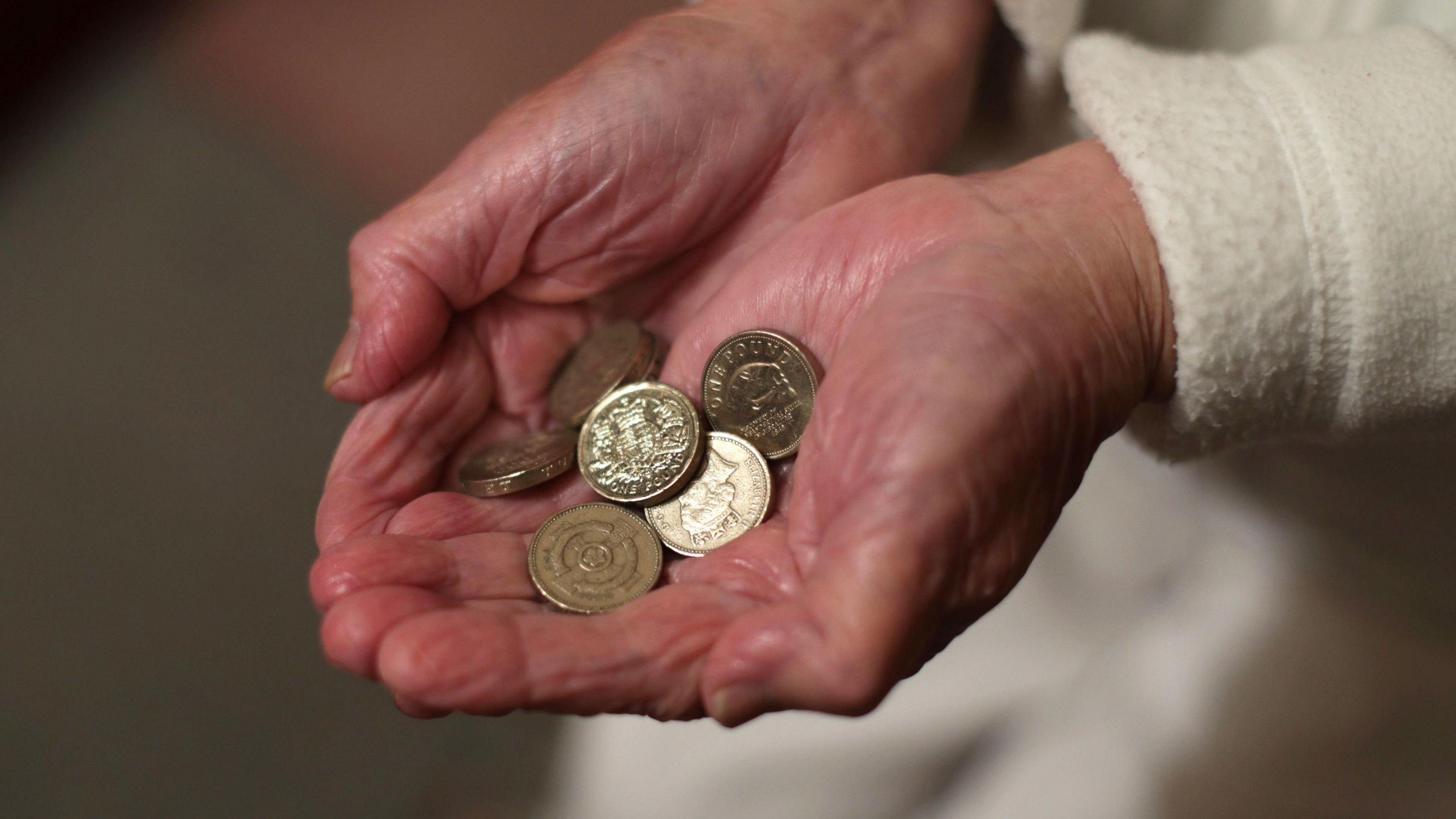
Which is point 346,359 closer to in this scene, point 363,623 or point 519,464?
point 519,464

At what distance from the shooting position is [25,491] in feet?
6.73

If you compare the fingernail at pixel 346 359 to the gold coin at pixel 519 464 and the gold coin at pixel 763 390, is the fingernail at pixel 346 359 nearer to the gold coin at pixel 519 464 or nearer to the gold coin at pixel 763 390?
the gold coin at pixel 519 464

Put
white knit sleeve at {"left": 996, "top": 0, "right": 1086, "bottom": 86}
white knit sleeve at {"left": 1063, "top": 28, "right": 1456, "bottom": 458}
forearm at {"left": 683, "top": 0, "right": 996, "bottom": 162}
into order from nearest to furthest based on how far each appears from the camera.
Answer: white knit sleeve at {"left": 1063, "top": 28, "right": 1456, "bottom": 458}
white knit sleeve at {"left": 996, "top": 0, "right": 1086, "bottom": 86}
forearm at {"left": 683, "top": 0, "right": 996, "bottom": 162}

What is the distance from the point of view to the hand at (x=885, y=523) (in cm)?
81

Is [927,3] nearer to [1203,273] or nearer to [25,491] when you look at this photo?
[1203,273]

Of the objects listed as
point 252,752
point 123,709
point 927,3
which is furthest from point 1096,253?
point 123,709

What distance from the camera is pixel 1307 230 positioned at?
97 cm

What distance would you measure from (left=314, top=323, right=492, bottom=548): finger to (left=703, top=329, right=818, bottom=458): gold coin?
35 centimetres

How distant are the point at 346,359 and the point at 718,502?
1.71ft

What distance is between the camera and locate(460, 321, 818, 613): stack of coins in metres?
1.14

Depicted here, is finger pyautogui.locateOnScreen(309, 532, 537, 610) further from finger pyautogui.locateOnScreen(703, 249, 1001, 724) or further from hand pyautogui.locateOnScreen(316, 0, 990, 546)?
finger pyautogui.locateOnScreen(703, 249, 1001, 724)

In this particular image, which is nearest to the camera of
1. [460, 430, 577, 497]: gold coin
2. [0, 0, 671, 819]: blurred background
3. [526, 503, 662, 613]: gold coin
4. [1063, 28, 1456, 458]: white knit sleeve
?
[1063, 28, 1456, 458]: white knit sleeve

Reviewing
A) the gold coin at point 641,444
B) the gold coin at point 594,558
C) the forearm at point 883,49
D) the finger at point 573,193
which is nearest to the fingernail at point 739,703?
the gold coin at point 594,558

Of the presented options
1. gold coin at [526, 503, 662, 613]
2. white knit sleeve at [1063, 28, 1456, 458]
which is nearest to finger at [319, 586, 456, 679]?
gold coin at [526, 503, 662, 613]
